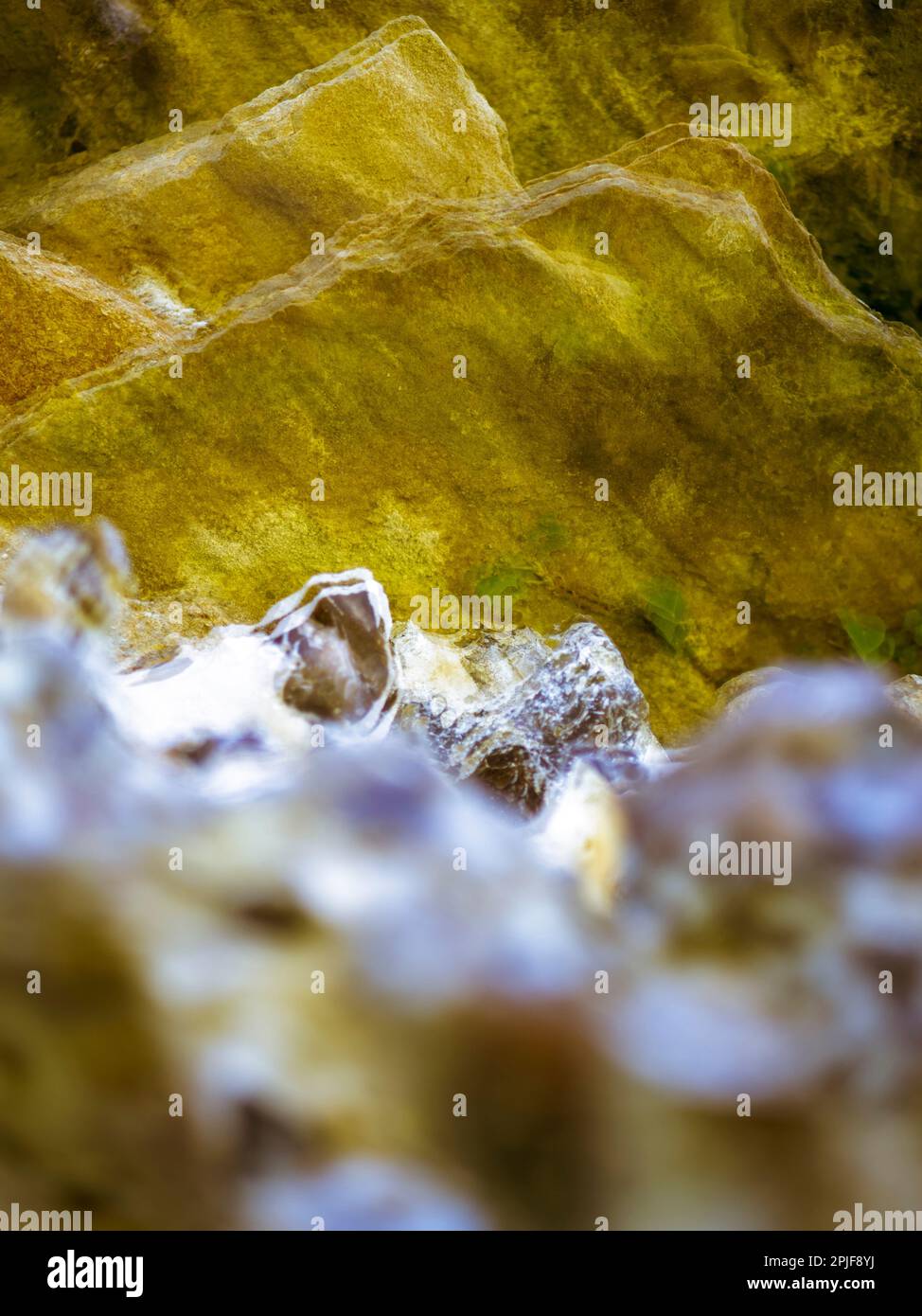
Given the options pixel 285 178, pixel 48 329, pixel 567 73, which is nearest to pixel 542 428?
pixel 285 178

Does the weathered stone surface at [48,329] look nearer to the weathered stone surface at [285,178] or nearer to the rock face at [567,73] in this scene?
the weathered stone surface at [285,178]

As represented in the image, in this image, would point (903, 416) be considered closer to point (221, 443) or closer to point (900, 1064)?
point (221, 443)

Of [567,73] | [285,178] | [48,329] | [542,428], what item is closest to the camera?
[48,329]

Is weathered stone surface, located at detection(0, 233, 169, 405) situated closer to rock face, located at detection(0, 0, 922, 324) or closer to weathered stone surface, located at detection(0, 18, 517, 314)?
weathered stone surface, located at detection(0, 18, 517, 314)

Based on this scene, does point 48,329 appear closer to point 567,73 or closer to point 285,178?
point 285,178

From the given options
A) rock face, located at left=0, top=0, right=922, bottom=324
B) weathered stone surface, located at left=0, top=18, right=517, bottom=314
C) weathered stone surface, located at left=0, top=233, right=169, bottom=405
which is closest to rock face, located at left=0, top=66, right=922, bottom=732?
weathered stone surface, located at left=0, top=233, right=169, bottom=405

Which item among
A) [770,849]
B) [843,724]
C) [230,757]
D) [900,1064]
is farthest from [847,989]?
[230,757]
